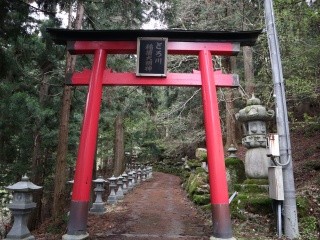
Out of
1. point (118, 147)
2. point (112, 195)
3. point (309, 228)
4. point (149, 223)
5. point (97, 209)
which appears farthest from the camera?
point (118, 147)

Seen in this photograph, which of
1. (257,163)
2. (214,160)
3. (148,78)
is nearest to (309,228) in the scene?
(257,163)

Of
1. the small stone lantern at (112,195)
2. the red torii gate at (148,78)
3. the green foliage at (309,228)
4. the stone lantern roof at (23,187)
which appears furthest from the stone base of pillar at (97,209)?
the green foliage at (309,228)

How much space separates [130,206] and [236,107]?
31.5 feet

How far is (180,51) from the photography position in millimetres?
6684

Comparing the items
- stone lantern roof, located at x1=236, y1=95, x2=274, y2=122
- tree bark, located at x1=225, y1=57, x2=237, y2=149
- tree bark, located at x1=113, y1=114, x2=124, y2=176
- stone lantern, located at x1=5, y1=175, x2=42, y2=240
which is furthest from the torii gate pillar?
tree bark, located at x1=113, y1=114, x2=124, y2=176

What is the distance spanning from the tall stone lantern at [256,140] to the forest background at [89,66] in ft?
3.49

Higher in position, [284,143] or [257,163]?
[284,143]

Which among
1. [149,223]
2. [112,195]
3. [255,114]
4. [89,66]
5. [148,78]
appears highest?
[89,66]

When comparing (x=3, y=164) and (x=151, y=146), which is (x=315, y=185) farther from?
(x=151, y=146)

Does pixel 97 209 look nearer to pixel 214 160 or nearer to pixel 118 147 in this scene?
pixel 214 160

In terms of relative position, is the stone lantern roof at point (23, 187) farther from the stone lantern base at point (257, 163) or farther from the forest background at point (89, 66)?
the stone lantern base at point (257, 163)

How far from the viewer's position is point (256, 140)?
780cm

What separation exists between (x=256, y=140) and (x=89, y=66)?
702 cm

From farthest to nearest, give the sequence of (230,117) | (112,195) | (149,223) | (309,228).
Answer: (230,117) → (112,195) → (149,223) → (309,228)
